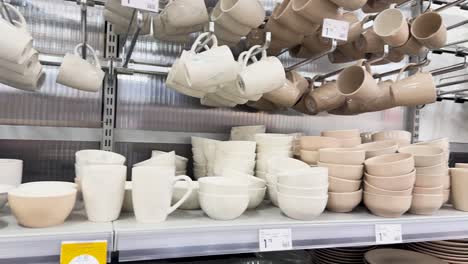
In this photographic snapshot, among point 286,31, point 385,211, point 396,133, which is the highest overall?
point 286,31

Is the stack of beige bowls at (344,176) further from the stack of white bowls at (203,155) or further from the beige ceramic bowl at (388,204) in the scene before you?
the stack of white bowls at (203,155)

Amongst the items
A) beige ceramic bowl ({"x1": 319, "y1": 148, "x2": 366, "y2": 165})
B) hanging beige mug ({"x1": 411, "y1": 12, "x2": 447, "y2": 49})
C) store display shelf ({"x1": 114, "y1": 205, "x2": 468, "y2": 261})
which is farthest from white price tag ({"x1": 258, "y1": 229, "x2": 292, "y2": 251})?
hanging beige mug ({"x1": 411, "y1": 12, "x2": 447, "y2": 49})

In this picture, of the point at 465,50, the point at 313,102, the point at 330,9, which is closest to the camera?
the point at 330,9

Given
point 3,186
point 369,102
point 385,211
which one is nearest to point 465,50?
point 369,102

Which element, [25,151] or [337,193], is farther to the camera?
[25,151]

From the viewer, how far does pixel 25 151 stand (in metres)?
1.19

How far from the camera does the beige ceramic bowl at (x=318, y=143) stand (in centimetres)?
95

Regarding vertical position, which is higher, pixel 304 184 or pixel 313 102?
pixel 313 102

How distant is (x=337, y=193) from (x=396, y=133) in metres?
0.46

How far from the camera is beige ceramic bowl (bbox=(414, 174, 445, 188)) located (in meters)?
0.86

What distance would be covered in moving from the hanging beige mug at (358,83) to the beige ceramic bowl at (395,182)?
26cm

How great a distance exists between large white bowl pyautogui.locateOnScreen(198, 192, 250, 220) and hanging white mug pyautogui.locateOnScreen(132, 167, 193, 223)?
79mm

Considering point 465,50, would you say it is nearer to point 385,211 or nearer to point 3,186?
point 385,211

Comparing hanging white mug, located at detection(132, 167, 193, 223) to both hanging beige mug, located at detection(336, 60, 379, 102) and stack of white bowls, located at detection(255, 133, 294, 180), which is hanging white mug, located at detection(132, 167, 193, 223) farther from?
hanging beige mug, located at detection(336, 60, 379, 102)
